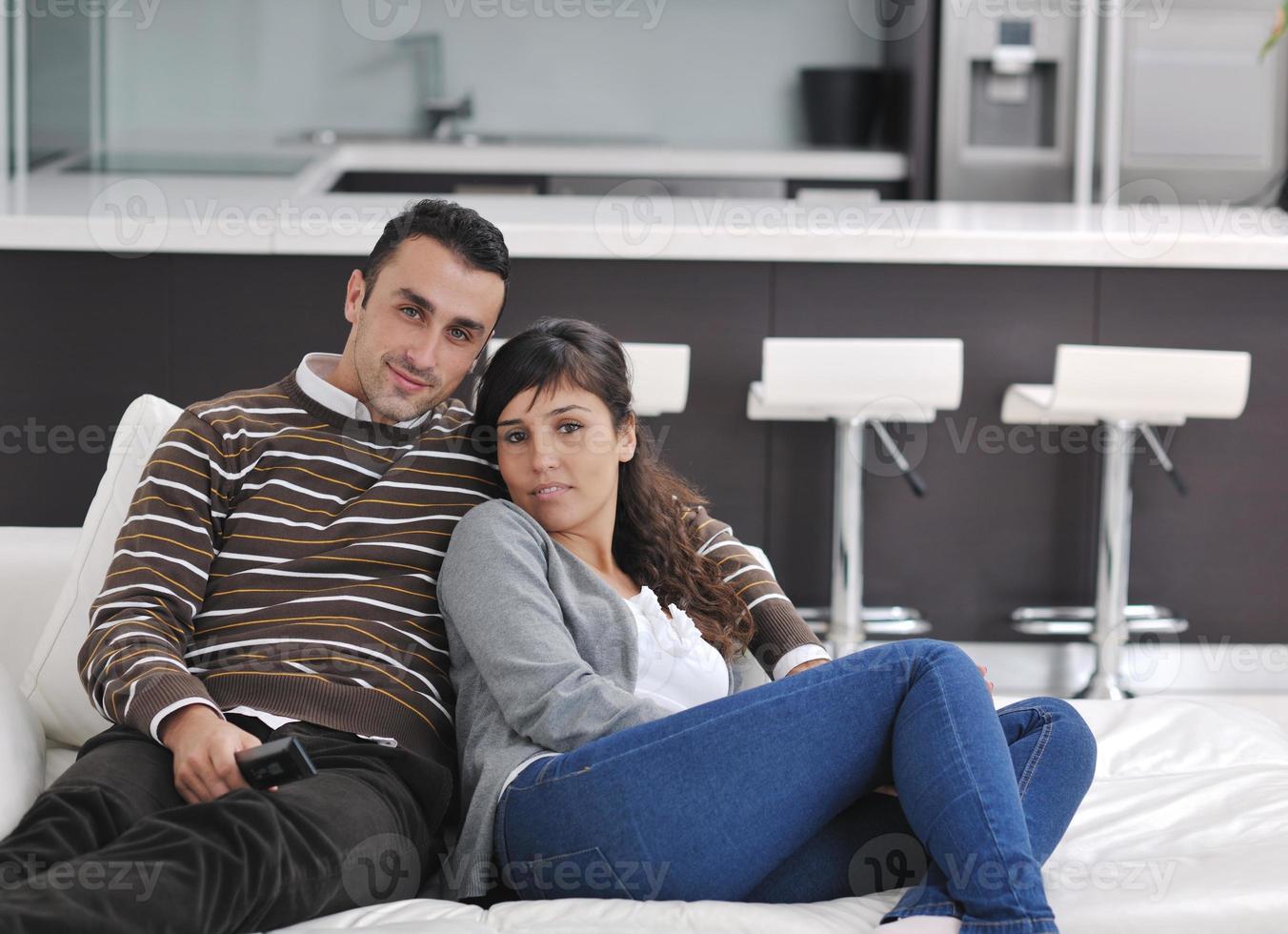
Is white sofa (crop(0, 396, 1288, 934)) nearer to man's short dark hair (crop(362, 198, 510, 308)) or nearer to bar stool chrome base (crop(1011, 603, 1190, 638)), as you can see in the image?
man's short dark hair (crop(362, 198, 510, 308))

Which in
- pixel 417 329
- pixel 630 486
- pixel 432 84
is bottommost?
pixel 630 486

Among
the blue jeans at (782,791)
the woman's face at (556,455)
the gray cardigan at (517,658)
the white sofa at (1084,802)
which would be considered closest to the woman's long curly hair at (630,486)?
the woman's face at (556,455)

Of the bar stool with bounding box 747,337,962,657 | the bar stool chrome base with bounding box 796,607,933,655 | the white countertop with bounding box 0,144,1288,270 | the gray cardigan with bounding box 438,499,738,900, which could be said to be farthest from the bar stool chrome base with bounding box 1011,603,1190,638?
the gray cardigan with bounding box 438,499,738,900

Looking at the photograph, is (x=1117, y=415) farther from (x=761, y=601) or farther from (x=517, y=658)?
(x=517, y=658)

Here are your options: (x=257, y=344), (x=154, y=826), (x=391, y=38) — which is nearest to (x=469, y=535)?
(x=154, y=826)

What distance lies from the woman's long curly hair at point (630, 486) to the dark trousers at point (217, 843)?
395 mm

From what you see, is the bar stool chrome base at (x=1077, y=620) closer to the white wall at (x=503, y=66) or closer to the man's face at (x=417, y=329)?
the man's face at (x=417, y=329)

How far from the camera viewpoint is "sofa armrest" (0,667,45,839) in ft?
4.99

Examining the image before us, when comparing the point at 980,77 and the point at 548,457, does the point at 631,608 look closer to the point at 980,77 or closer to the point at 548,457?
the point at 548,457

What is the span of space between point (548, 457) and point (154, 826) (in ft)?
2.07

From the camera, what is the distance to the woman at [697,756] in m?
1.40

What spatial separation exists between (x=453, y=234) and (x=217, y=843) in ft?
2.68

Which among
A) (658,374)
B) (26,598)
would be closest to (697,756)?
(26,598)

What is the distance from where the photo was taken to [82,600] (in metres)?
1.82
